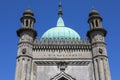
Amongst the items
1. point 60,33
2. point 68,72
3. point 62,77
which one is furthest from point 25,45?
point 68,72

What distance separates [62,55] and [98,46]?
Answer: 3902 mm

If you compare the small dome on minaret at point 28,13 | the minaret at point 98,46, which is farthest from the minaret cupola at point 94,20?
the small dome on minaret at point 28,13

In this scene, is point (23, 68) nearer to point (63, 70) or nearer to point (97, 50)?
point (63, 70)

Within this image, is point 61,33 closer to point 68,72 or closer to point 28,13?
point 28,13

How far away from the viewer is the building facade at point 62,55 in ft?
83.6

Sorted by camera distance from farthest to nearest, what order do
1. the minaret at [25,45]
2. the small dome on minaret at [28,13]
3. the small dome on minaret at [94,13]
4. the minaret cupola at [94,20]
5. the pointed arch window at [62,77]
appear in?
the small dome on minaret at [94,13] < the small dome on minaret at [28,13] < the minaret cupola at [94,20] < the pointed arch window at [62,77] < the minaret at [25,45]

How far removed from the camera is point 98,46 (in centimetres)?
2698

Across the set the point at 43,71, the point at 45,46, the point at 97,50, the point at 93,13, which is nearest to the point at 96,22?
the point at 93,13

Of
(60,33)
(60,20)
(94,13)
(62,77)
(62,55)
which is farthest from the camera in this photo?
(60,20)

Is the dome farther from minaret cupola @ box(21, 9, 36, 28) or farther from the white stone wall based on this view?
the white stone wall

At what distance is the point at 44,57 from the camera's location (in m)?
26.7

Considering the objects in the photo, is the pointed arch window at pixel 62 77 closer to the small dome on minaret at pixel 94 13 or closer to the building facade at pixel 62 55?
the building facade at pixel 62 55

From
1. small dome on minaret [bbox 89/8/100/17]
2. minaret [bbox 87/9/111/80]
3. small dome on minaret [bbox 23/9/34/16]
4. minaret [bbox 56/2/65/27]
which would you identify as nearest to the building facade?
minaret [bbox 87/9/111/80]

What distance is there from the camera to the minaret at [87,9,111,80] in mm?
25092
